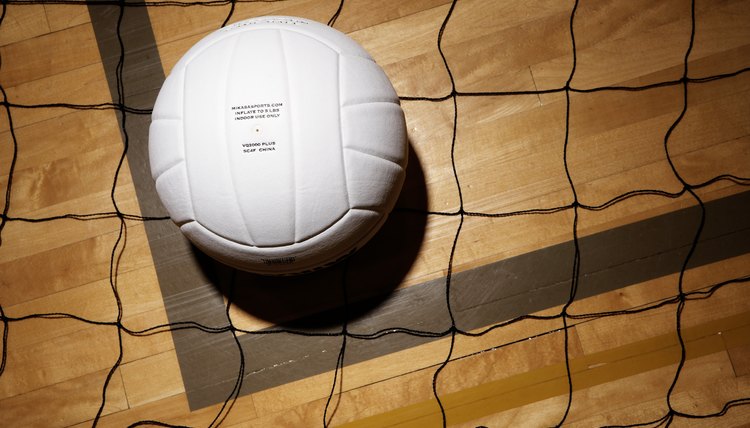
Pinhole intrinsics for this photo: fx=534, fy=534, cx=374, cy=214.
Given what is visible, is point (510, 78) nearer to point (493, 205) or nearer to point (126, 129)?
point (493, 205)

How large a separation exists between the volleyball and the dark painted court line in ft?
1.14

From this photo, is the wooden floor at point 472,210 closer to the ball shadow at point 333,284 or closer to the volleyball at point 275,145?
the ball shadow at point 333,284

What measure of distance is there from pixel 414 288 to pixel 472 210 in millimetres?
235

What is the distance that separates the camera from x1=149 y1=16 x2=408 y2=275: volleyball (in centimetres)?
87

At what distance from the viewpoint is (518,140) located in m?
1.31

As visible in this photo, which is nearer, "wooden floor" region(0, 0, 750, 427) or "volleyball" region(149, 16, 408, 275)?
"volleyball" region(149, 16, 408, 275)

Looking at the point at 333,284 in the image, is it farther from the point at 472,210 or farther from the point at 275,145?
the point at 275,145

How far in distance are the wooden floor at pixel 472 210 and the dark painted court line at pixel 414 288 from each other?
0.01 metres

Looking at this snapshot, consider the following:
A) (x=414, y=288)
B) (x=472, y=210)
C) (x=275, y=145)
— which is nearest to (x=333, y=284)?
(x=414, y=288)

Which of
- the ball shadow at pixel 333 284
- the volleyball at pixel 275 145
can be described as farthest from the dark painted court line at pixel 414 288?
the volleyball at pixel 275 145

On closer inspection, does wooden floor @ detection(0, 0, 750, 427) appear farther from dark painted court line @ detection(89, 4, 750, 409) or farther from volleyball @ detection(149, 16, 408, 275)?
volleyball @ detection(149, 16, 408, 275)

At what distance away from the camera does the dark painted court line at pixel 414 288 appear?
49.8 inches

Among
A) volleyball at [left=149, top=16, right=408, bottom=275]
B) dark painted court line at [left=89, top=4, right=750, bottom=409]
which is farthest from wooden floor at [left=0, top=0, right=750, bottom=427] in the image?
volleyball at [left=149, top=16, right=408, bottom=275]

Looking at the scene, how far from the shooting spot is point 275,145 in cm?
86
